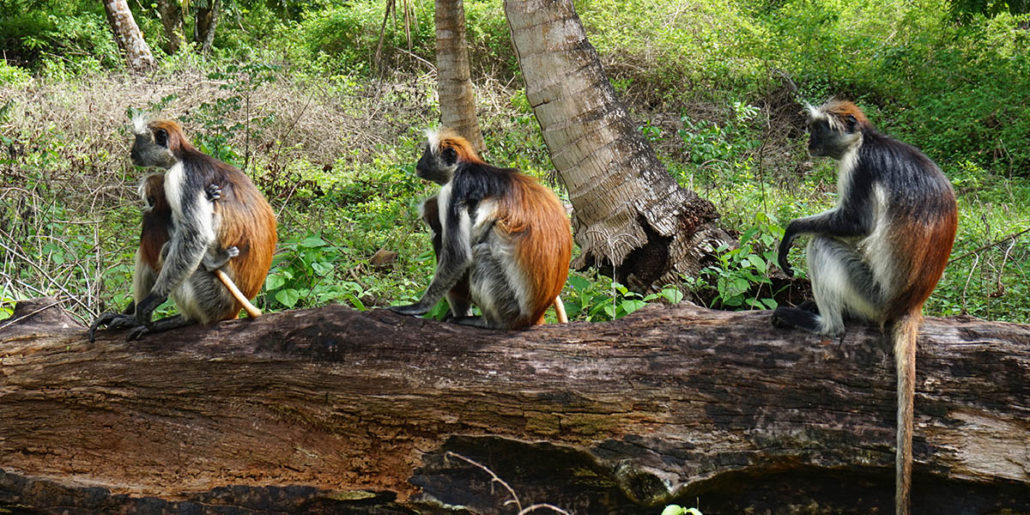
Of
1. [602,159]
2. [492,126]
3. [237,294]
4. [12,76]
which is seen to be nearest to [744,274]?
[602,159]

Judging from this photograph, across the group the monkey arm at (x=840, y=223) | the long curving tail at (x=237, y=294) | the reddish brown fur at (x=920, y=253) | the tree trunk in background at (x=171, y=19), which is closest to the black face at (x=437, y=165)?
the long curving tail at (x=237, y=294)

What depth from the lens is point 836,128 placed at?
208 inches

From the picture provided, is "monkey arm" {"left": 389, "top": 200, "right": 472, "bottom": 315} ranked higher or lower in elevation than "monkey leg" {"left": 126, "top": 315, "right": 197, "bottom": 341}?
higher

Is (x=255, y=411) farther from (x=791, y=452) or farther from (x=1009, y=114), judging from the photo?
(x=1009, y=114)

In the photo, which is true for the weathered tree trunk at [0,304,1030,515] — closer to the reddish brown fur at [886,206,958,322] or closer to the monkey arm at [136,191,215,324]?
the reddish brown fur at [886,206,958,322]

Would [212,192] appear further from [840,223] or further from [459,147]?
[840,223]

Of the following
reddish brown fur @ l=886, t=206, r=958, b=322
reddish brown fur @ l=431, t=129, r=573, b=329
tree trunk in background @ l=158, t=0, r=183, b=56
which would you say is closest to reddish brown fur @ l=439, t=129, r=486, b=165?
reddish brown fur @ l=431, t=129, r=573, b=329

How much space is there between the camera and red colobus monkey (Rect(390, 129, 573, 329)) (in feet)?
18.6

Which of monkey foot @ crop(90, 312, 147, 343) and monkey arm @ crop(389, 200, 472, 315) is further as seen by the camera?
monkey arm @ crop(389, 200, 472, 315)

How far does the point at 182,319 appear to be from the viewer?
5.88 metres

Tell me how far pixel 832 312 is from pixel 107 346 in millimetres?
4776

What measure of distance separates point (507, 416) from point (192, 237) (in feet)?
8.72

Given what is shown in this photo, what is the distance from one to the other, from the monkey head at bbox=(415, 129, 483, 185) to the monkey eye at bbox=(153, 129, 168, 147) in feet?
6.14

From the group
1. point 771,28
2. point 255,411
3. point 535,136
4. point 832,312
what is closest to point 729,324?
point 832,312
